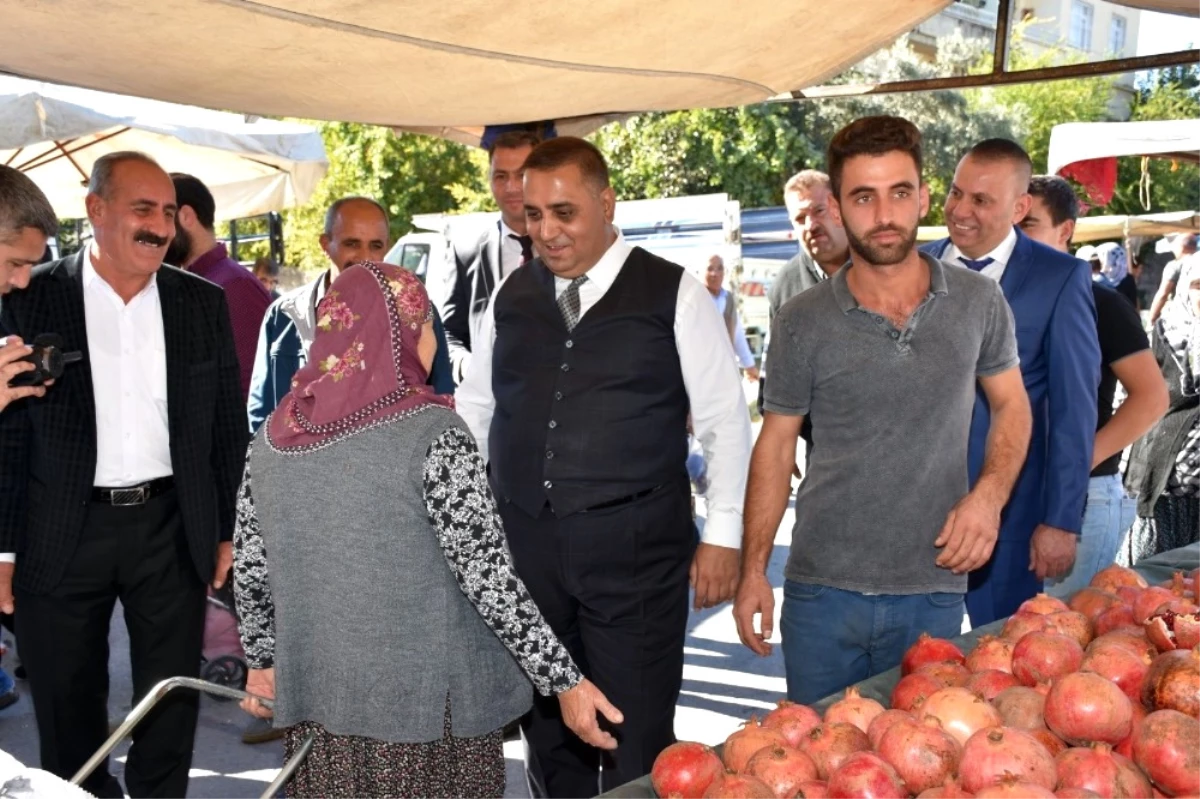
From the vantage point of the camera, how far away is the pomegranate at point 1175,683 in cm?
A: 186

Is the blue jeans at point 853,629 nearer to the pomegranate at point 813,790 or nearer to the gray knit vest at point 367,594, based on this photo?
the gray knit vest at point 367,594

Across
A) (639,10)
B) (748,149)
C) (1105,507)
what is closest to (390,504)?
(639,10)

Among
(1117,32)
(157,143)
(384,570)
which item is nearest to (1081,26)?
(1117,32)

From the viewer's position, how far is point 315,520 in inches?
95.8

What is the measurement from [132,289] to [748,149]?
2276cm

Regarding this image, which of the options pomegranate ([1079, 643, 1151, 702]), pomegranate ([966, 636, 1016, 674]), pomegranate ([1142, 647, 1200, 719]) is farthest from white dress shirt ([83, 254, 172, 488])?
pomegranate ([1142, 647, 1200, 719])

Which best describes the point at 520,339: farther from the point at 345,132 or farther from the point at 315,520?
the point at 345,132

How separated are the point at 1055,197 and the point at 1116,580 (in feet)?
6.54

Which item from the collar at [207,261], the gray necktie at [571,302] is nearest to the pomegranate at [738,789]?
the gray necktie at [571,302]

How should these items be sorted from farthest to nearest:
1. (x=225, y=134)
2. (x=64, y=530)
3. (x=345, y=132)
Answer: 1. (x=345, y=132)
2. (x=225, y=134)
3. (x=64, y=530)

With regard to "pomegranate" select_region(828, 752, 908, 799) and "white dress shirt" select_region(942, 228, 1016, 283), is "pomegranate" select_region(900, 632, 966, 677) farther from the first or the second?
"white dress shirt" select_region(942, 228, 1016, 283)

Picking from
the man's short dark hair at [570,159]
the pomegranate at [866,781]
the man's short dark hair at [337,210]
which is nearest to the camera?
the pomegranate at [866,781]

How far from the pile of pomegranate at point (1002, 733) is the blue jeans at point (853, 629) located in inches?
21.3

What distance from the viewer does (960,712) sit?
1895 mm
